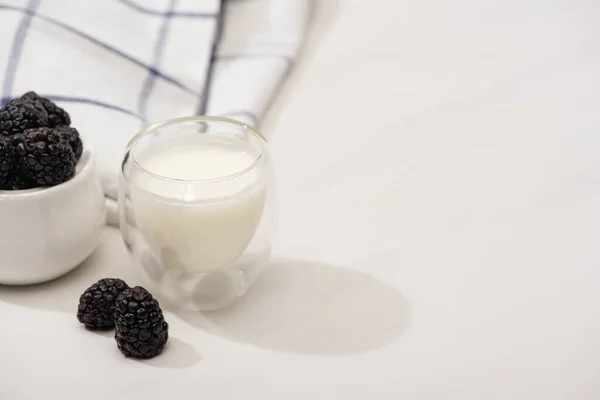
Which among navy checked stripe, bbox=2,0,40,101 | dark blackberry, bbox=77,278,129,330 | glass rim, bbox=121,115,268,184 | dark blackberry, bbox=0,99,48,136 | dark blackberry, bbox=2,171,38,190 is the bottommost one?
dark blackberry, bbox=77,278,129,330

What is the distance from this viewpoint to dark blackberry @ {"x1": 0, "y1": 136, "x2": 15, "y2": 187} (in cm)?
76

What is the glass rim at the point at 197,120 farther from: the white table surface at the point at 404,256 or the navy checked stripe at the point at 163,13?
the navy checked stripe at the point at 163,13

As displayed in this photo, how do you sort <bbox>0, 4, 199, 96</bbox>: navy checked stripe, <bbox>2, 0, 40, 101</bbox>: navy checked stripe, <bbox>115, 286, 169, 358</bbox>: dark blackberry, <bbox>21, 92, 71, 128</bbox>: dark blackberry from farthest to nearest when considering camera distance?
<bbox>0, 4, 199, 96</bbox>: navy checked stripe → <bbox>2, 0, 40, 101</bbox>: navy checked stripe → <bbox>21, 92, 71, 128</bbox>: dark blackberry → <bbox>115, 286, 169, 358</bbox>: dark blackberry

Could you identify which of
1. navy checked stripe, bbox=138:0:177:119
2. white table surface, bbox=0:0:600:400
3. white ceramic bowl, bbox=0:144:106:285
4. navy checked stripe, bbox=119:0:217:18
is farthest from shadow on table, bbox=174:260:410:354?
navy checked stripe, bbox=119:0:217:18

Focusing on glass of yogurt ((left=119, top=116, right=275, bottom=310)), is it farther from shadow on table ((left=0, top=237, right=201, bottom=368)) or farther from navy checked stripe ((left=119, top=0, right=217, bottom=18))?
navy checked stripe ((left=119, top=0, right=217, bottom=18))

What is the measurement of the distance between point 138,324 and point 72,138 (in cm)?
20

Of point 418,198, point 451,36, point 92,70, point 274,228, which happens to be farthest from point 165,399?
point 451,36

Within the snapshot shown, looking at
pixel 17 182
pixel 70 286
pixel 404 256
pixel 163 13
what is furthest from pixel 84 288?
pixel 163 13

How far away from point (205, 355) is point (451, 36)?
2.62ft

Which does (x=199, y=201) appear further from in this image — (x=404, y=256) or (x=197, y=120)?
(x=404, y=256)

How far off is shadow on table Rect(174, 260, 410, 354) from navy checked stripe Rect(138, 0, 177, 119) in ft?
1.06

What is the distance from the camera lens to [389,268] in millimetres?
870

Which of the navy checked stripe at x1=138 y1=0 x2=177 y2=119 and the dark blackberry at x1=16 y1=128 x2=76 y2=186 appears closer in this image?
the dark blackberry at x1=16 y1=128 x2=76 y2=186

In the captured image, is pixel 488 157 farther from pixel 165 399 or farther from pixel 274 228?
pixel 165 399
